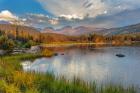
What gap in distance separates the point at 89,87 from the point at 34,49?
61.6 meters

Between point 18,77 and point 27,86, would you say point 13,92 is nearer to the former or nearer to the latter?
point 27,86

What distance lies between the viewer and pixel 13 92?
16.4 metres

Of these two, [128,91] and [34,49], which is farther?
[34,49]

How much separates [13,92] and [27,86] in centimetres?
446

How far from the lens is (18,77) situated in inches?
917

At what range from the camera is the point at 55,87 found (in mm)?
21922

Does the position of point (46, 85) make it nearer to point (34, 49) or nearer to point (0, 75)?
point (0, 75)

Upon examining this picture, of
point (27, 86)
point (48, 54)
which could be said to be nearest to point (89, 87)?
point (27, 86)

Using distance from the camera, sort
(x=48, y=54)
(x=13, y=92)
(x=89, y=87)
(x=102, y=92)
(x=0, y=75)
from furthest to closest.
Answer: (x=48, y=54)
(x=0, y=75)
(x=89, y=87)
(x=102, y=92)
(x=13, y=92)

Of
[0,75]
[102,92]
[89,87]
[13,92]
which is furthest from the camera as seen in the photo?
[0,75]

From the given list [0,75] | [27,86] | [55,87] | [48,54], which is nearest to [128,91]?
[55,87]

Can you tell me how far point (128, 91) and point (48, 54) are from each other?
58.7m

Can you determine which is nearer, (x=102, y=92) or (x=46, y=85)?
(x=102, y=92)

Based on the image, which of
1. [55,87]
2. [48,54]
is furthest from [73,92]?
[48,54]
